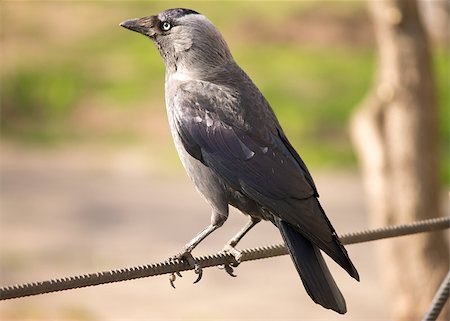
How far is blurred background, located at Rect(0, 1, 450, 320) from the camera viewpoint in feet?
26.9

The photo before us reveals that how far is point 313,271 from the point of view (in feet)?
9.71

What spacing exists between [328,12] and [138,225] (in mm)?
8229

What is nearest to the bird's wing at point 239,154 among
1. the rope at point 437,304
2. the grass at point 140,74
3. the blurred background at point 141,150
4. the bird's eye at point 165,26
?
the bird's eye at point 165,26

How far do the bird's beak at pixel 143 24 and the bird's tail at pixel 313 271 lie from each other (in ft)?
3.36

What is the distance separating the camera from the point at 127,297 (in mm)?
8141

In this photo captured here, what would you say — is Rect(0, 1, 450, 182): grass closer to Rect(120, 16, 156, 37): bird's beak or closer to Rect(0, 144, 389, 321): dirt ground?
Rect(0, 144, 389, 321): dirt ground

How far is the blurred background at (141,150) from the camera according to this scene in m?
8.20

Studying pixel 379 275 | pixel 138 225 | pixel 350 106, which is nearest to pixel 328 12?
pixel 350 106

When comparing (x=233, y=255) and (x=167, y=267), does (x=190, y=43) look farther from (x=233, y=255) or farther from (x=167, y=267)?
(x=167, y=267)

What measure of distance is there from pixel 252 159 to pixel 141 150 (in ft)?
33.8

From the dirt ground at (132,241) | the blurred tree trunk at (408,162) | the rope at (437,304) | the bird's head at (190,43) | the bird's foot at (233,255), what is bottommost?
the dirt ground at (132,241)

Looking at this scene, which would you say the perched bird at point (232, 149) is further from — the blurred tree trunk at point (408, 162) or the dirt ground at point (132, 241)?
the dirt ground at point (132, 241)

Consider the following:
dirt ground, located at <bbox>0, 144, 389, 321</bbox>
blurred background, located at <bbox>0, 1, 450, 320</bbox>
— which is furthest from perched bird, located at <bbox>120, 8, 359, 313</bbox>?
dirt ground, located at <bbox>0, 144, 389, 321</bbox>

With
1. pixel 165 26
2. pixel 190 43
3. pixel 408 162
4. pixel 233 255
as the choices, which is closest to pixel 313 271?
pixel 233 255
